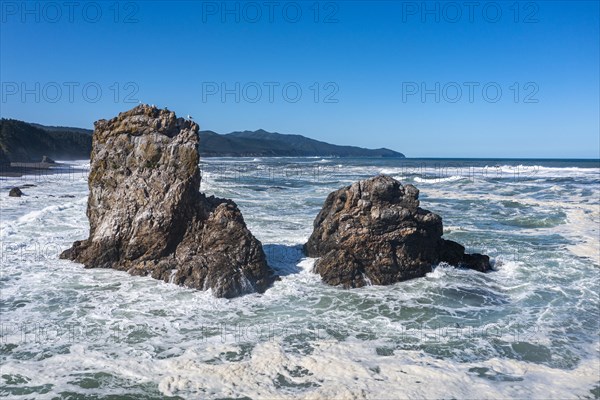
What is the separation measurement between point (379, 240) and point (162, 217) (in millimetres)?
5688

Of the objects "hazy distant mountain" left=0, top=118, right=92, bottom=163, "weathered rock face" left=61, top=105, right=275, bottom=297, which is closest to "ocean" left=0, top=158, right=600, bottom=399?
"weathered rock face" left=61, top=105, right=275, bottom=297

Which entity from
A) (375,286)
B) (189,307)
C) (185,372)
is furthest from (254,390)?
(375,286)

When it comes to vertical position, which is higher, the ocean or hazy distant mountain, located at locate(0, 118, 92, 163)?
hazy distant mountain, located at locate(0, 118, 92, 163)

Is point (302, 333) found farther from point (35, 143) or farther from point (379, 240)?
point (35, 143)

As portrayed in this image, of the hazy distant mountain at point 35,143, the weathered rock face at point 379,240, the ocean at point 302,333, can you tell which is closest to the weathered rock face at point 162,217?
the ocean at point 302,333

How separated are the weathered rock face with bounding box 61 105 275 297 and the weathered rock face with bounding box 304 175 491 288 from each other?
6.30ft

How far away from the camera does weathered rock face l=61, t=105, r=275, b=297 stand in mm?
11781

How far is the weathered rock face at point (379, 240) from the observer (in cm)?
1228

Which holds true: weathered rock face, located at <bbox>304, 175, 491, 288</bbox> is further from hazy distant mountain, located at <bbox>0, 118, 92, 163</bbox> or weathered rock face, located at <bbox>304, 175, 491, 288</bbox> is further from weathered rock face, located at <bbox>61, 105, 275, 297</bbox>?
hazy distant mountain, located at <bbox>0, 118, 92, 163</bbox>

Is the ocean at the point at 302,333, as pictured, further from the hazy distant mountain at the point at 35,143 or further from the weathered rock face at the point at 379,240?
the hazy distant mountain at the point at 35,143

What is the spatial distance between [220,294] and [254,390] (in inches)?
165

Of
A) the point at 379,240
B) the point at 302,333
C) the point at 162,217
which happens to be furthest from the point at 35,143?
the point at 302,333

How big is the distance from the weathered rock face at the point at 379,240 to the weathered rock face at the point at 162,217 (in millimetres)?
1920

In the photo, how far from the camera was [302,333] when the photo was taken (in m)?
8.97
